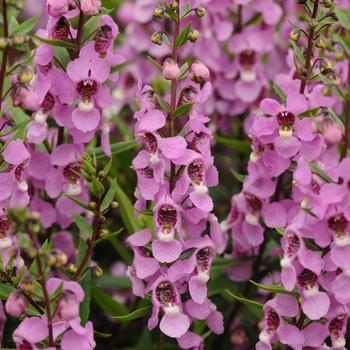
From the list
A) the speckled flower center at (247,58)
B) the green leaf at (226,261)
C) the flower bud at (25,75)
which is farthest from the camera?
the speckled flower center at (247,58)

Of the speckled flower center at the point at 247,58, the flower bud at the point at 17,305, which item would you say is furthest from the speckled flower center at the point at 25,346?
the speckled flower center at the point at 247,58

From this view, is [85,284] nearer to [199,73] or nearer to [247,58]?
[199,73]

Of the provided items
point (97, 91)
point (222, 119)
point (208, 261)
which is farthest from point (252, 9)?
point (208, 261)

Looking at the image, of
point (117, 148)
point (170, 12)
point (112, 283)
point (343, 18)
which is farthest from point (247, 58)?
point (343, 18)

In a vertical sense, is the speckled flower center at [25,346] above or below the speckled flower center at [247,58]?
above

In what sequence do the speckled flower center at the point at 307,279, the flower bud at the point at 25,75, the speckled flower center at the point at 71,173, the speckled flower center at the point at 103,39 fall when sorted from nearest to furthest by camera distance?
1. the flower bud at the point at 25,75
2. the speckled flower center at the point at 307,279
3. the speckled flower center at the point at 103,39
4. the speckled flower center at the point at 71,173

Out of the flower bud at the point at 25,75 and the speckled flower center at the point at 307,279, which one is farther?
the speckled flower center at the point at 307,279

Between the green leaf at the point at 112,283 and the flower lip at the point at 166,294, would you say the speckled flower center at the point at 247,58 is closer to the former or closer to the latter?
the green leaf at the point at 112,283
